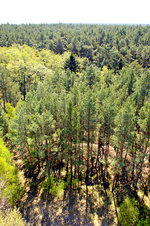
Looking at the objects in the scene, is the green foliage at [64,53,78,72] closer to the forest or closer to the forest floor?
the forest

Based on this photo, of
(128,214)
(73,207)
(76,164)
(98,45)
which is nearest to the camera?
(128,214)

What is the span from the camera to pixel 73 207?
2544cm

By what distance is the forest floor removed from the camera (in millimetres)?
23453

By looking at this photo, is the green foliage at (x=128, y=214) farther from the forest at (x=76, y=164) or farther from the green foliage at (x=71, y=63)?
the green foliage at (x=71, y=63)

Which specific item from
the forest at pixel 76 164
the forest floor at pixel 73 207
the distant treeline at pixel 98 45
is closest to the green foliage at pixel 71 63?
the distant treeline at pixel 98 45

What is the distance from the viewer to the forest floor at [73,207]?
23.5 meters

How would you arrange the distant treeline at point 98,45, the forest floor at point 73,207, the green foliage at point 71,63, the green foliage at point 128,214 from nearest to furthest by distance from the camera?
the green foliage at point 128,214 → the forest floor at point 73,207 → the green foliage at point 71,63 → the distant treeline at point 98,45

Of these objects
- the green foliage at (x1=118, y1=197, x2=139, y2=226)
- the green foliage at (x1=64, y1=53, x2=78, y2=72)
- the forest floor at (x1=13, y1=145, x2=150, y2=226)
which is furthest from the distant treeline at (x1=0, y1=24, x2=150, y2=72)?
the green foliage at (x1=118, y1=197, x2=139, y2=226)

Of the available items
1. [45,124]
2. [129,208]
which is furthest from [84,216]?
[45,124]

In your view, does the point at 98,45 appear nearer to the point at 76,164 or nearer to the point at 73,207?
the point at 76,164

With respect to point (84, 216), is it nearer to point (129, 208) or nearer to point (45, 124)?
point (129, 208)

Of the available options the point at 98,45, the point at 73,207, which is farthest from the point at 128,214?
the point at 98,45

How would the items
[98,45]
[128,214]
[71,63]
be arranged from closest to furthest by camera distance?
1. [128,214]
2. [71,63]
3. [98,45]

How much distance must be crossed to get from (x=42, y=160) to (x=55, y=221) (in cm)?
1176
